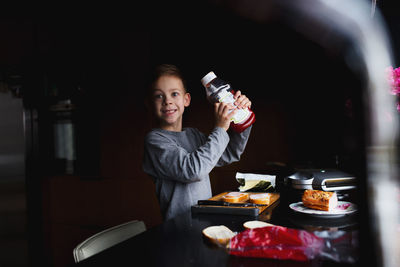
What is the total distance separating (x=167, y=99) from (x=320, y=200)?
2.21 feet

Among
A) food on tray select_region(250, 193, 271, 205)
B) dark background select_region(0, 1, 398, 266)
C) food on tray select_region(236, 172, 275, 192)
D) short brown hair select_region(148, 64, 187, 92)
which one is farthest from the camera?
dark background select_region(0, 1, 398, 266)

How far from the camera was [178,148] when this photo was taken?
108 centimetres

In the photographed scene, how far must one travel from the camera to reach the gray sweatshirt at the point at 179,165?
1011mm

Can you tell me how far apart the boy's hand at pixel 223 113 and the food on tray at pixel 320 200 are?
36cm

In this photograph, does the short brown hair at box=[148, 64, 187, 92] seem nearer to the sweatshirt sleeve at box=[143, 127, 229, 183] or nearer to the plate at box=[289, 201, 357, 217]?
the sweatshirt sleeve at box=[143, 127, 229, 183]

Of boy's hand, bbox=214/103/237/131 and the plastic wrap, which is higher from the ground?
boy's hand, bbox=214/103/237/131

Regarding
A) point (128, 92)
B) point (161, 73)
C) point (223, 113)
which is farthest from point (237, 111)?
A: point (128, 92)

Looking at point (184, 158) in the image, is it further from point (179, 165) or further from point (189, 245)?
point (189, 245)

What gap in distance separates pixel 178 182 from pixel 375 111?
0.99 m

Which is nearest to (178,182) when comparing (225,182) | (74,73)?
A: (225,182)

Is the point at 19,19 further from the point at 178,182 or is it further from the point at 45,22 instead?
the point at 178,182

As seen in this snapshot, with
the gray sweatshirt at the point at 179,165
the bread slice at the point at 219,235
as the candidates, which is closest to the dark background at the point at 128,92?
the gray sweatshirt at the point at 179,165

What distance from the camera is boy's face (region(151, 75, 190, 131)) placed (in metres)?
1.22

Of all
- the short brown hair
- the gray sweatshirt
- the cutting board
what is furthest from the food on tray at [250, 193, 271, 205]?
the short brown hair
